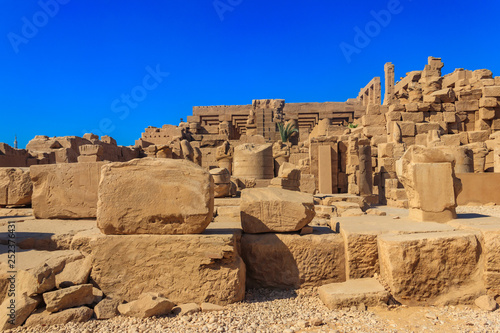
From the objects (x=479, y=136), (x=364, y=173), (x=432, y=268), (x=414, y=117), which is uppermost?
(x=414, y=117)

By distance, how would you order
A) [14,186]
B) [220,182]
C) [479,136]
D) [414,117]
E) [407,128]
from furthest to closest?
[414,117], [479,136], [407,128], [220,182], [14,186]

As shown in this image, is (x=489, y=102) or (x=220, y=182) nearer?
(x=220, y=182)

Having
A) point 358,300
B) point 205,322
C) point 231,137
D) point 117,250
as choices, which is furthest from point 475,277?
point 231,137

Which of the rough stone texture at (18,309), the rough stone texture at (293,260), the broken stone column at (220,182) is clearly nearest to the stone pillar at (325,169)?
the broken stone column at (220,182)

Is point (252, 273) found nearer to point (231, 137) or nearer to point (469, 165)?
point (469, 165)

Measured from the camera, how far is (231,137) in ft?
80.6

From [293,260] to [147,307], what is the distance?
1411 millimetres

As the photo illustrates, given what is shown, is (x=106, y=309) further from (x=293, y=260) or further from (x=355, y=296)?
(x=355, y=296)

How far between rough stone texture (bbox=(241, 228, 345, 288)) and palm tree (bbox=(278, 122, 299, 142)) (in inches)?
740

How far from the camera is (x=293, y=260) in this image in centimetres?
331

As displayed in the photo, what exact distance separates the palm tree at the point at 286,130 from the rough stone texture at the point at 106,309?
1965 centimetres

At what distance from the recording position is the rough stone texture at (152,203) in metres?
2.96

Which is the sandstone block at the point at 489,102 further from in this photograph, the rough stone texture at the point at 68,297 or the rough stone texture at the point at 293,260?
the rough stone texture at the point at 68,297

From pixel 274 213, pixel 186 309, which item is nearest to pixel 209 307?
pixel 186 309
